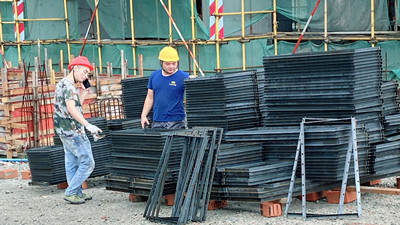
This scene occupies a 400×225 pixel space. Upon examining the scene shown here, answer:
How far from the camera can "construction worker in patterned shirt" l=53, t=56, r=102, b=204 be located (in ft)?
28.9

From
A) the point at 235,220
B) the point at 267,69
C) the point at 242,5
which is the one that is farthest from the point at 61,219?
the point at 242,5

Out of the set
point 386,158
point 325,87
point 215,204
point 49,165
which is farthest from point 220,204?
point 49,165

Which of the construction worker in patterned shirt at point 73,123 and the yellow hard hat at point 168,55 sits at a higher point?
the yellow hard hat at point 168,55

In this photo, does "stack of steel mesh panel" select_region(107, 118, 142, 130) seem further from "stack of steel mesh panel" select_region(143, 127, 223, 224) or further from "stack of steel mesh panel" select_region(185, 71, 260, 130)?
"stack of steel mesh panel" select_region(143, 127, 223, 224)

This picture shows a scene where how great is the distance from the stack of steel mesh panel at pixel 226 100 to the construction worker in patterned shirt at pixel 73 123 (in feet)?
4.41

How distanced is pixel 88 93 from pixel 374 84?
24.1 feet

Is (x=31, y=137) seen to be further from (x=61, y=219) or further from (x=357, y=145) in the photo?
(x=357, y=145)

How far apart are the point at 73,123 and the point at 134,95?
6.87 feet

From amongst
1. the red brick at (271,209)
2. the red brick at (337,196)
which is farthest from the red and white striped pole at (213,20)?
the red brick at (271,209)

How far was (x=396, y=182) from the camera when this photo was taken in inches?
365

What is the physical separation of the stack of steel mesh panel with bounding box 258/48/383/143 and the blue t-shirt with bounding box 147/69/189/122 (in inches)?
46.8

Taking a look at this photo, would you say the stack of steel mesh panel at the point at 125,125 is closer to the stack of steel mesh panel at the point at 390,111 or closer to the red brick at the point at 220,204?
the red brick at the point at 220,204

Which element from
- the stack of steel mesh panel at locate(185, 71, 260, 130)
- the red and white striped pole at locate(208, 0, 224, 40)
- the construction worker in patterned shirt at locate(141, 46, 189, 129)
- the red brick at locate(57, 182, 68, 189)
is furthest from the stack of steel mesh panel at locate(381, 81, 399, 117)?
the red and white striped pole at locate(208, 0, 224, 40)

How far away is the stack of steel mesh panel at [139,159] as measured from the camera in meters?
8.15
